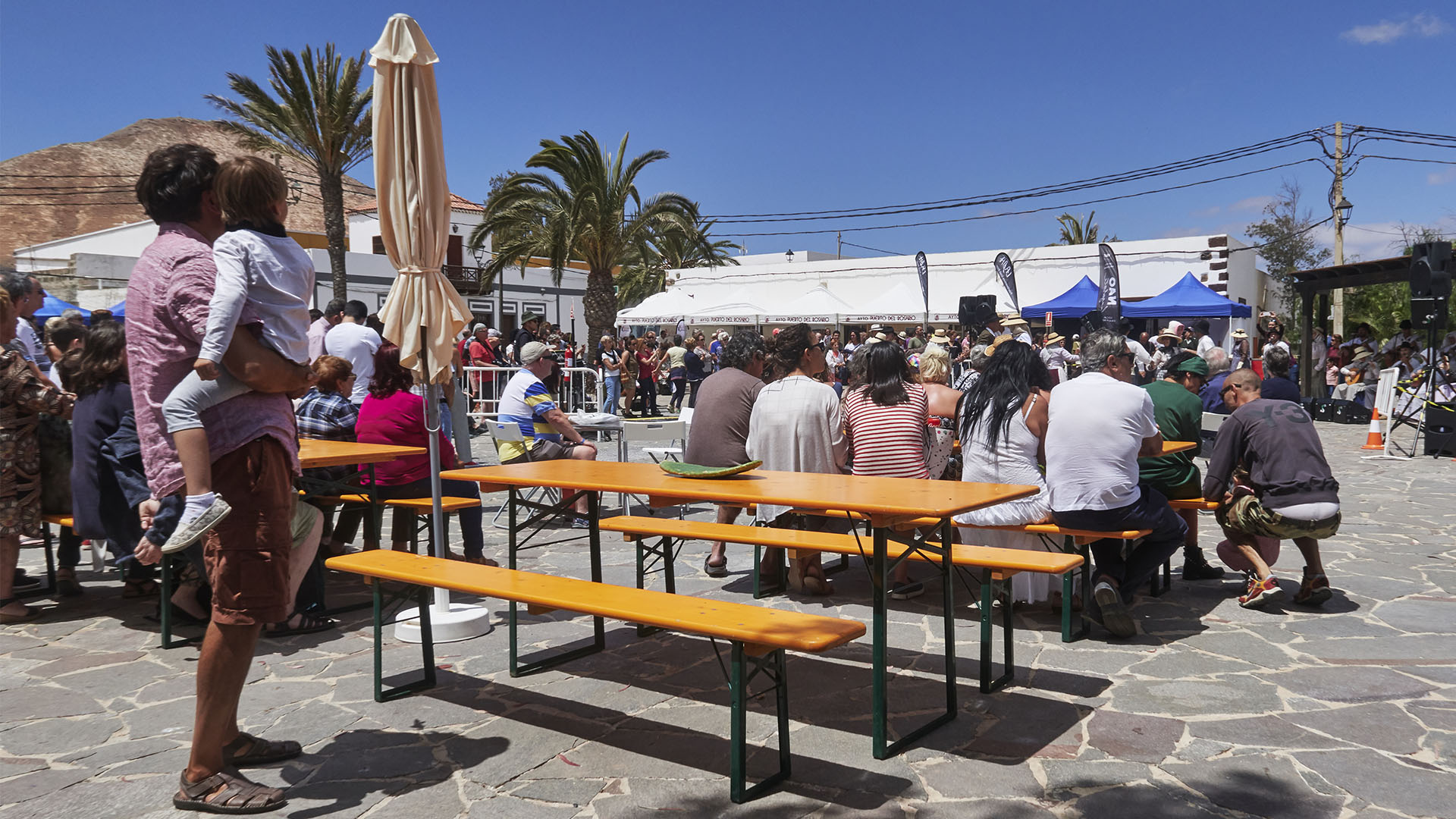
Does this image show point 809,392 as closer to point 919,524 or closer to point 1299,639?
point 919,524

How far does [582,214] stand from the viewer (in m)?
22.4

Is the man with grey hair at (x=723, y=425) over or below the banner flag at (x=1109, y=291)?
below

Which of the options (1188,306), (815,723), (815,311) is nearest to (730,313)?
(815,311)

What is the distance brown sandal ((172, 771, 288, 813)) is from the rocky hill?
107 m

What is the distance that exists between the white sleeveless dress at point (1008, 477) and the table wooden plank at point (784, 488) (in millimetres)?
908

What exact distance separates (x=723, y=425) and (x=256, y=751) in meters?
3.23

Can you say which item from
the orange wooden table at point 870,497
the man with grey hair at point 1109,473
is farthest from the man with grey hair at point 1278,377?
the orange wooden table at point 870,497

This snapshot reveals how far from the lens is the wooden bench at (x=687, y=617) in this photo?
2.75 meters

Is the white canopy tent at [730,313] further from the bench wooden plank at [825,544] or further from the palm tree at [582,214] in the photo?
the bench wooden plank at [825,544]

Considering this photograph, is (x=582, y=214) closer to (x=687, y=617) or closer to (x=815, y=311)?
(x=815, y=311)

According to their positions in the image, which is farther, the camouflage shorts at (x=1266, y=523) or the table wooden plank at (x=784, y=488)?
the camouflage shorts at (x=1266, y=523)

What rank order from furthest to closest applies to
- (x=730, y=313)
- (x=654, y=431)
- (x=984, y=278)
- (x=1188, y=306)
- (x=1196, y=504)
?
(x=984, y=278) → (x=730, y=313) → (x=1188, y=306) → (x=654, y=431) → (x=1196, y=504)

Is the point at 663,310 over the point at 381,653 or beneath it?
over

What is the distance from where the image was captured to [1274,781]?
9.99 ft
